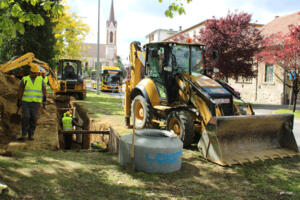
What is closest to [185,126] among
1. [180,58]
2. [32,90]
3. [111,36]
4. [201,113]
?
[201,113]

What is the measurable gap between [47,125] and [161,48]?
190 inches

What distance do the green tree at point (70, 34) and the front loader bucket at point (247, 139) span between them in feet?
65.5

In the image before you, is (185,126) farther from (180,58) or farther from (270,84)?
(270,84)

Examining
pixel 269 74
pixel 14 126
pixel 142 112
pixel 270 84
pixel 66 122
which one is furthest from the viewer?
pixel 269 74

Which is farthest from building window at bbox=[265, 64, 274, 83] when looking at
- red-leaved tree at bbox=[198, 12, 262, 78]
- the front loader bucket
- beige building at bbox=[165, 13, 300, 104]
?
the front loader bucket

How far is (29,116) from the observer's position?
279 inches

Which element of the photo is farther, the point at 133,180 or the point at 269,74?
the point at 269,74

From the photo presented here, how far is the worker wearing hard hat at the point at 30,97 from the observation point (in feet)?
23.1

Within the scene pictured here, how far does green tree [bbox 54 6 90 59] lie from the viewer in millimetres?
23438

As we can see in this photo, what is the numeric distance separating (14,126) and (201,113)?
6421 millimetres

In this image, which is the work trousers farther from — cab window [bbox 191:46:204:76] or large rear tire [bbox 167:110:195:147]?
cab window [bbox 191:46:204:76]

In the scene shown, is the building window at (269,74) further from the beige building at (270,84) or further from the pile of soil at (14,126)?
the pile of soil at (14,126)

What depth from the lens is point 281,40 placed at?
698 inches

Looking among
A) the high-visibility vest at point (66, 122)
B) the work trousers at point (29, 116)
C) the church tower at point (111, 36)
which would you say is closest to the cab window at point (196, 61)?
the work trousers at point (29, 116)
